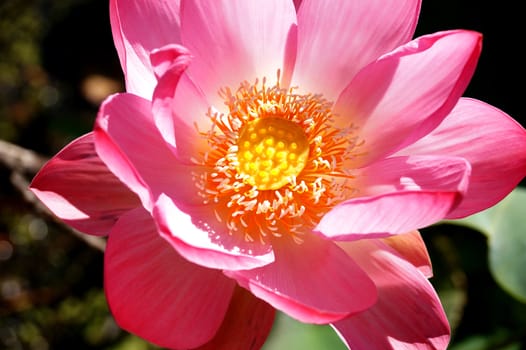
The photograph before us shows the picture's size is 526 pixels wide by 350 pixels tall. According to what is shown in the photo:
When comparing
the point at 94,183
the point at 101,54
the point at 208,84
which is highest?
the point at 208,84

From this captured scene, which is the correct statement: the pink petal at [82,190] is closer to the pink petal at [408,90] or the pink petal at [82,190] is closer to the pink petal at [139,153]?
the pink petal at [139,153]

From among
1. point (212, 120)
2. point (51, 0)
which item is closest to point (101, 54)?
point (51, 0)

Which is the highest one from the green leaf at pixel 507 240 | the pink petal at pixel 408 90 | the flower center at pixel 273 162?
the pink petal at pixel 408 90

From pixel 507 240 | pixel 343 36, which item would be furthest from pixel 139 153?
pixel 507 240

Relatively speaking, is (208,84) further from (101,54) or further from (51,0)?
(51,0)

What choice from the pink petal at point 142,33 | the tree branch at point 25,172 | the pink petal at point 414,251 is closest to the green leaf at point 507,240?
the pink petal at point 414,251

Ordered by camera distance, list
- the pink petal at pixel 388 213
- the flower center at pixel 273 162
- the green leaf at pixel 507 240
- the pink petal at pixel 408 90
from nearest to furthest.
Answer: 1. the pink petal at pixel 388 213
2. the pink petal at pixel 408 90
3. the flower center at pixel 273 162
4. the green leaf at pixel 507 240

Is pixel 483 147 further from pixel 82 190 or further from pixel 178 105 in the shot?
pixel 82 190
